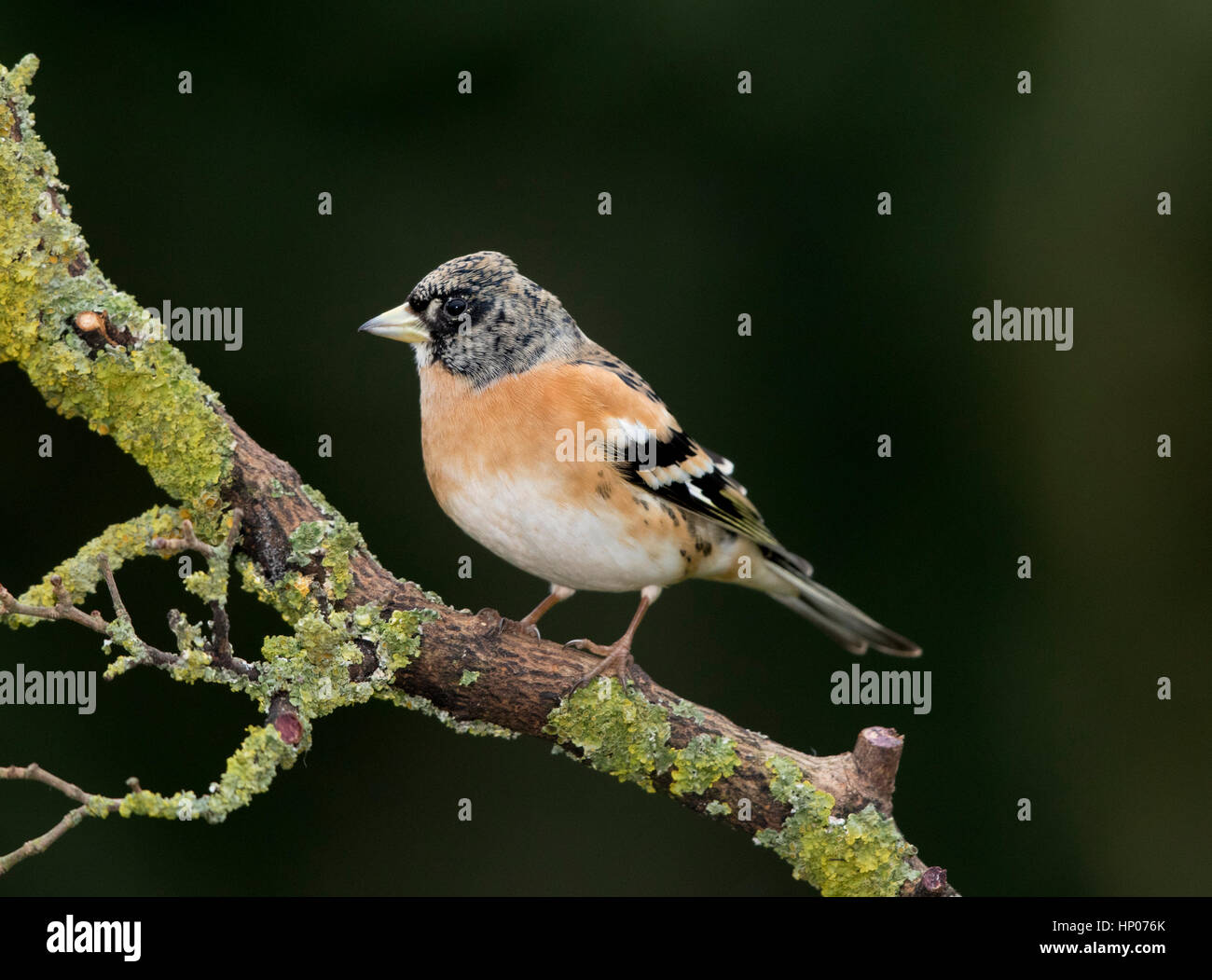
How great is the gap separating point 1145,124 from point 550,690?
143 inches

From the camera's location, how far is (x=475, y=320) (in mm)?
3553

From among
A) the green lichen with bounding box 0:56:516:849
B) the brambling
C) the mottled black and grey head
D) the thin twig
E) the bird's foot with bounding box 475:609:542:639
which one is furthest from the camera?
the mottled black and grey head

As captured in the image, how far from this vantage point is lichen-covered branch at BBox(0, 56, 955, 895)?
3164 millimetres

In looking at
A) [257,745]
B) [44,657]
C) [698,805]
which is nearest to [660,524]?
[698,805]

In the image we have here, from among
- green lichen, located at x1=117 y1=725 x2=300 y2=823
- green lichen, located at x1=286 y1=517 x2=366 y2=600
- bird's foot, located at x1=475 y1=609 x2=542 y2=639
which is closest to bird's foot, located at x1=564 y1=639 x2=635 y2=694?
bird's foot, located at x1=475 y1=609 x2=542 y2=639

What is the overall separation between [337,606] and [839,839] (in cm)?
144

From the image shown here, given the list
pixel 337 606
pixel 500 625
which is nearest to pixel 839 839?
pixel 500 625

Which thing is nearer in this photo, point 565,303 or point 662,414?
point 662,414

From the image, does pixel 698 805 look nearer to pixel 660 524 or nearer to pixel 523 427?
pixel 660 524

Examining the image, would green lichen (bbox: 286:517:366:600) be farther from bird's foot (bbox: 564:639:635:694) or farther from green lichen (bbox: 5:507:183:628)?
bird's foot (bbox: 564:639:635:694)

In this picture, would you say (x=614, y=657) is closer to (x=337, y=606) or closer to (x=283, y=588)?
(x=337, y=606)

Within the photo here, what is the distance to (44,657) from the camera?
466 centimetres

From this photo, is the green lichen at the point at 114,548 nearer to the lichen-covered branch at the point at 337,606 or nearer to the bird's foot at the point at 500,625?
the lichen-covered branch at the point at 337,606

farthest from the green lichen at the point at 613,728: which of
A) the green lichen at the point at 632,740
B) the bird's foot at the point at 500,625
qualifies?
the bird's foot at the point at 500,625
